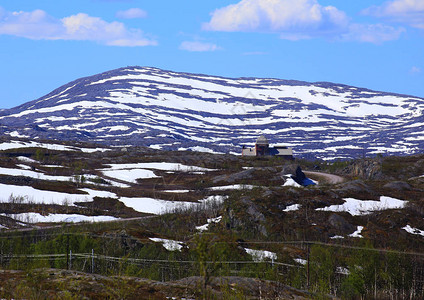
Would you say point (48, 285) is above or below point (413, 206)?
above

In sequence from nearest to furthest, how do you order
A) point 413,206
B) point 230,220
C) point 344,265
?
point 344,265 < point 230,220 < point 413,206

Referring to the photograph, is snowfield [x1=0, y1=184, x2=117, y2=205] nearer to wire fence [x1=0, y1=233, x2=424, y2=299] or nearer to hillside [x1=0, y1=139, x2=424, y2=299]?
hillside [x1=0, y1=139, x2=424, y2=299]

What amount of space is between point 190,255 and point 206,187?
78.9 metres

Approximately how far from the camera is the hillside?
38.1m

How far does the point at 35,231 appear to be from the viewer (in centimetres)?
6325

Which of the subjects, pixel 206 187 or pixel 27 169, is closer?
pixel 206 187

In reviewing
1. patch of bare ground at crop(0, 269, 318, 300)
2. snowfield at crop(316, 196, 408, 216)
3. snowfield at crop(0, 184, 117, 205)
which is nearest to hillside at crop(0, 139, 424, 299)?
patch of bare ground at crop(0, 269, 318, 300)

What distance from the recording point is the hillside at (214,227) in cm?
3806

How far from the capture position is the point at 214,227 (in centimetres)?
7694

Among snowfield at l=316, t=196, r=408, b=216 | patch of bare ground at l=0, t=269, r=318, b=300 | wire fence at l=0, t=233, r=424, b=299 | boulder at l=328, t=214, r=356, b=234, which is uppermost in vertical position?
patch of bare ground at l=0, t=269, r=318, b=300

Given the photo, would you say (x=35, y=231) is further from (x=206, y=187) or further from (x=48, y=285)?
(x=206, y=187)

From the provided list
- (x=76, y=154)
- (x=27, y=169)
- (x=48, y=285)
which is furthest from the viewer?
(x=76, y=154)

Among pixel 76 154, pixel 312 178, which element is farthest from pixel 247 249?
pixel 76 154

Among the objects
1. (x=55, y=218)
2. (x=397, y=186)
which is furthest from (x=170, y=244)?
(x=397, y=186)
